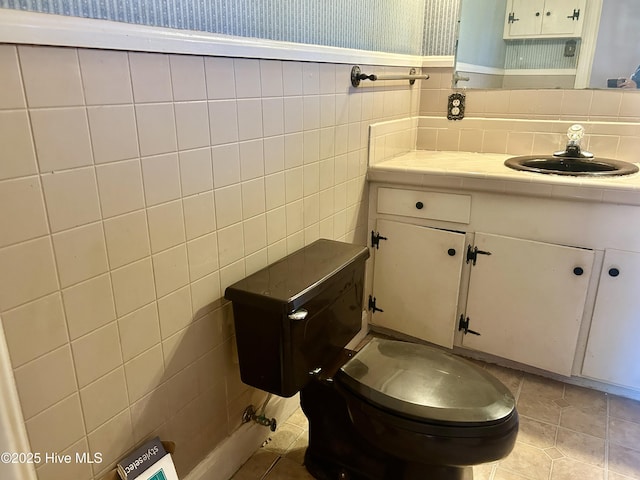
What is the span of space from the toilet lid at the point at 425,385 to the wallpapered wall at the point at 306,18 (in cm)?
96

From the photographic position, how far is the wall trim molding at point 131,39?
2.52 ft

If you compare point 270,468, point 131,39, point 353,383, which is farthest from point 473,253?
point 131,39

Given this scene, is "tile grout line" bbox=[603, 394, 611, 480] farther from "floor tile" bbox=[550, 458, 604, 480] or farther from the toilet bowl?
the toilet bowl

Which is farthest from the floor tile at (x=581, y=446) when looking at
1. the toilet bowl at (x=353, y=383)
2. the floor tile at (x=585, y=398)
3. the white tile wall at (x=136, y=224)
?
the white tile wall at (x=136, y=224)

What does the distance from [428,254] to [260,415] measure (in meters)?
0.93

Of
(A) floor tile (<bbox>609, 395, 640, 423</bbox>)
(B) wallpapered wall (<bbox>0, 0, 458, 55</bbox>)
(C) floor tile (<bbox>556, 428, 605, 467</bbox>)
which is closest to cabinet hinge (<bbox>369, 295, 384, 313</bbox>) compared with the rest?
(C) floor tile (<bbox>556, 428, 605, 467</bbox>)

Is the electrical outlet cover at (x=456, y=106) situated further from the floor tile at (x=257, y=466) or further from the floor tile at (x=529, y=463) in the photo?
the floor tile at (x=257, y=466)

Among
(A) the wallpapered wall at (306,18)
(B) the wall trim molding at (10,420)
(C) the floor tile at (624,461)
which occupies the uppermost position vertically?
(A) the wallpapered wall at (306,18)

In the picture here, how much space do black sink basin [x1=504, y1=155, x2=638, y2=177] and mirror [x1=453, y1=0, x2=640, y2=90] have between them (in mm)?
346

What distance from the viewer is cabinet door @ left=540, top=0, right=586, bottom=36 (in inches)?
79.7

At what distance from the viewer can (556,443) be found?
1611 mm

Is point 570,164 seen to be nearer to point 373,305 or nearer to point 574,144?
point 574,144

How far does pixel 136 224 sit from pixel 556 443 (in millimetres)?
1512

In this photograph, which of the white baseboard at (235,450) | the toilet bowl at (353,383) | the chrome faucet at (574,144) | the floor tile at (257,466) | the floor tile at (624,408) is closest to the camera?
the toilet bowl at (353,383)
